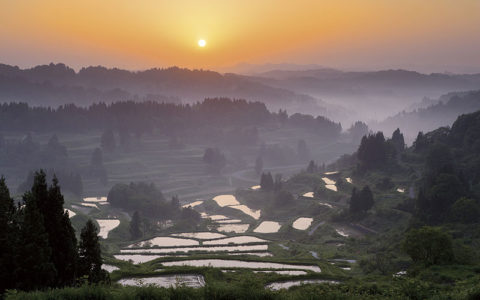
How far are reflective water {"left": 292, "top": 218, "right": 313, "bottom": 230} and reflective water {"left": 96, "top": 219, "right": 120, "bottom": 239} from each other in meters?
34.4

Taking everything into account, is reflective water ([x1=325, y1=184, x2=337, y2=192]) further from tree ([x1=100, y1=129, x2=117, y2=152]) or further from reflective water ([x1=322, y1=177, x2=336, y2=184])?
tree ([x1=100, y1=129, x2=117, y2=152])

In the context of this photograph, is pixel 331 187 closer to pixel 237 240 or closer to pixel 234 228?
pixel 234 228

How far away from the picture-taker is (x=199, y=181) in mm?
168000

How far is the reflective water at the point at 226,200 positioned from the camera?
394 feet

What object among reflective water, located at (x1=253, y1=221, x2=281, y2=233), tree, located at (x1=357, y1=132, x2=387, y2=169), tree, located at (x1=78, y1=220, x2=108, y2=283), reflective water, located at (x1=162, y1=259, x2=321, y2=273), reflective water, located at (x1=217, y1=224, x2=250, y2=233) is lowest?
reflective water, located at (x1=253, y1=221, x2=281, y2=233)

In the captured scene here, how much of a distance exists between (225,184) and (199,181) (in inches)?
413

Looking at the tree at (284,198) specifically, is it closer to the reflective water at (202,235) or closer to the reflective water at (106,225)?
the reflective water at (202,235)

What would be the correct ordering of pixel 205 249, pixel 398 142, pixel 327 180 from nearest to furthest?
pixel 205 249 → pixel 327 180 → pixel 398 142

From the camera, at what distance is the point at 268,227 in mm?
83812

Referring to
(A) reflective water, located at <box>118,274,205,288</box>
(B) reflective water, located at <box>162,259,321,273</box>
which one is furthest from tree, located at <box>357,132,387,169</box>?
(A) reflective water, located at <box>118,274,205,288</box>

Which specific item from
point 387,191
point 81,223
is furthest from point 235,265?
point 387,191

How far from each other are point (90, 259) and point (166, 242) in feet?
141

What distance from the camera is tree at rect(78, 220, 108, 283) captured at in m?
24.2

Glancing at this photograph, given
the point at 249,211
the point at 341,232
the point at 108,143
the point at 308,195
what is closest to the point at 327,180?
the point at 308,195
